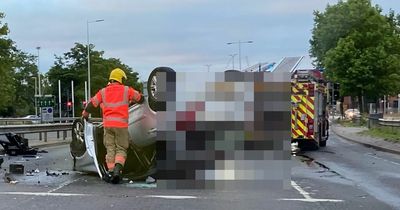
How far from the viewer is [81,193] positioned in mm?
8945

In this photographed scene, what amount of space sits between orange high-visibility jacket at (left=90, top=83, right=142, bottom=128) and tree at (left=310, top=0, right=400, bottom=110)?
→ 44.1 m

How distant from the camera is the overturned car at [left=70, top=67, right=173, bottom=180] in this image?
9938 millimetres

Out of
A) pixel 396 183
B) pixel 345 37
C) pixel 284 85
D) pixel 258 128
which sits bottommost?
pixel 396 183

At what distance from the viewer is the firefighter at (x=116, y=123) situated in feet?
31.7

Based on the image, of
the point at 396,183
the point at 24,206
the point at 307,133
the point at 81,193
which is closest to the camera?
the point at 24,206

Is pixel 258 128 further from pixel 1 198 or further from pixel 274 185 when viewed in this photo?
pixel 1 198

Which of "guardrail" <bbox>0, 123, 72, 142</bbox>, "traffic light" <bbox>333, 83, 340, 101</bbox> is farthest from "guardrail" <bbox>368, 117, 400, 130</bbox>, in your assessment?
"guardrail" <bbox>0, 123, 72, 142</bbox>

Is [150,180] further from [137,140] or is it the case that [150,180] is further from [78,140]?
[78,140]

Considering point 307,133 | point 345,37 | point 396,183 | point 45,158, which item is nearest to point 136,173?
point 396,183

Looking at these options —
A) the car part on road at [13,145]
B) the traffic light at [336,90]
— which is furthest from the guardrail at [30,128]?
the traffic light at [336,90]

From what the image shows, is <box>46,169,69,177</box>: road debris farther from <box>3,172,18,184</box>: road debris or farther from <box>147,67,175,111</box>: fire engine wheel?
<box>147,67,175,111</box>: fire engine wheel

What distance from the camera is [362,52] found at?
52562mm

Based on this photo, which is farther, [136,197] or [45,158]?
[45,158]

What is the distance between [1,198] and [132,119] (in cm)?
→ 263
